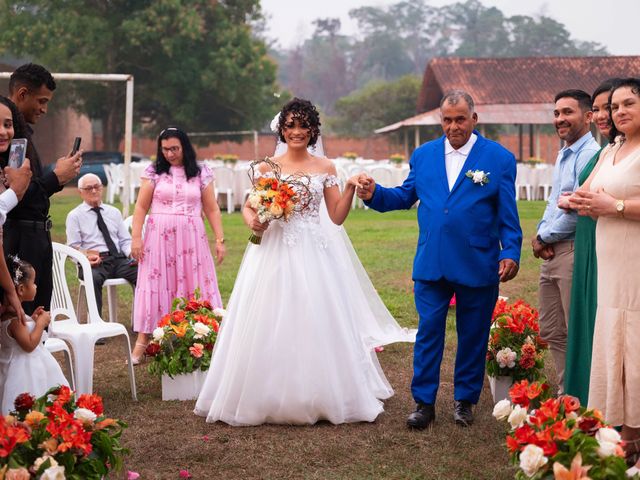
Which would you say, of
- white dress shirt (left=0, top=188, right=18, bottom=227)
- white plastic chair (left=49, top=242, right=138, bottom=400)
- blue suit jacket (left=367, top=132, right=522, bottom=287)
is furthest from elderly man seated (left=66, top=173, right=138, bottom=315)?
white dress shirt (left=0, top=188, right=18, bottom=227)

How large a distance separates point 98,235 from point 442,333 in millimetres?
4351

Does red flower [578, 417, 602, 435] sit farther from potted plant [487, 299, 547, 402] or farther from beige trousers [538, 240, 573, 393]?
potted plant [487, 299, 547, 402]

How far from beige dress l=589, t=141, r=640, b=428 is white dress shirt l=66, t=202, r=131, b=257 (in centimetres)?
549

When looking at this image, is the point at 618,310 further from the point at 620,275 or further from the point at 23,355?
the point at 23,355

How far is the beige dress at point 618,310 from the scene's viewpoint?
4.77 metres

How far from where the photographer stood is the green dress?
5.28 m

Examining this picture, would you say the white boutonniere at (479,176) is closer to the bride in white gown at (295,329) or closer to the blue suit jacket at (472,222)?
the blue suit jacket at (472,222)

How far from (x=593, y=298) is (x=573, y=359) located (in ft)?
1.38

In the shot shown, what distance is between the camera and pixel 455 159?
6113 mm

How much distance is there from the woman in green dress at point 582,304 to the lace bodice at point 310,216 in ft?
5.79

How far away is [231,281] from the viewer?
1282 cm

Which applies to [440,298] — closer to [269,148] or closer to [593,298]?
[593,298]

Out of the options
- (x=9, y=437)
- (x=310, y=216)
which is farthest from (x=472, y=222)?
(x=9, y=437)

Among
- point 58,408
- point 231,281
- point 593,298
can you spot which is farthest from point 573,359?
point 231,281
